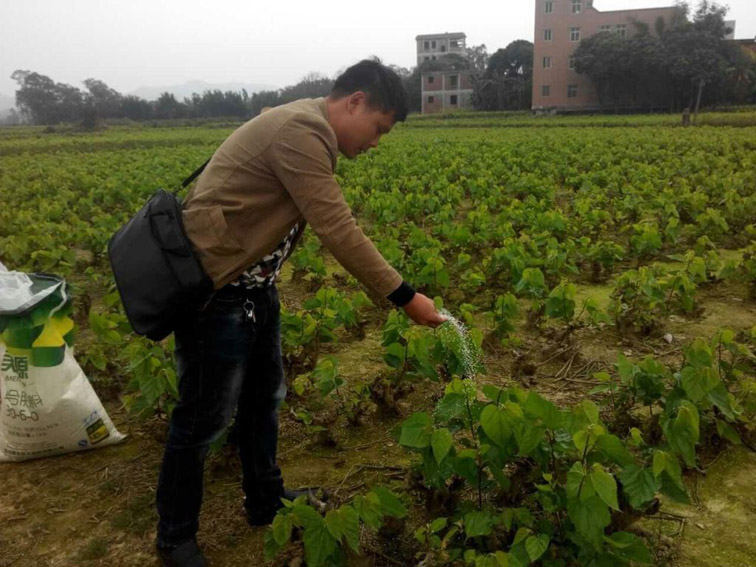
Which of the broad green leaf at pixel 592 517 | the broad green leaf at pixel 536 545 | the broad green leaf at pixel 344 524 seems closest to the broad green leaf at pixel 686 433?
the broad green leaf at pixel 592 517

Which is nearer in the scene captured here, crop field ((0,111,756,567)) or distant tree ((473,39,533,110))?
crop field ((0,111,756,567))

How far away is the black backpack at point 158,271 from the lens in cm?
191

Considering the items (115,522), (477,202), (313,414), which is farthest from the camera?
(477,202)

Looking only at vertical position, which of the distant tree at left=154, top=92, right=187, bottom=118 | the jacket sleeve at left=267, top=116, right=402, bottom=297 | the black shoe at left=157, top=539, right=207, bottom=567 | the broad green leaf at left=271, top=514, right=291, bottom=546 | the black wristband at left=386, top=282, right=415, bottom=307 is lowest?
the black shoe at left=157, top=539, right=207, bottom=567

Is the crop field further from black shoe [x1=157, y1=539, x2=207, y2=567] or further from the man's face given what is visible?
the man's face

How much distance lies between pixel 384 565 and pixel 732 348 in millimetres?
1906

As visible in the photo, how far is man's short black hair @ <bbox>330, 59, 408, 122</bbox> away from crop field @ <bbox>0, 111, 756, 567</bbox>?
104 centimetres

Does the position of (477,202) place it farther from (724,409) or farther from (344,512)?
(344,512)

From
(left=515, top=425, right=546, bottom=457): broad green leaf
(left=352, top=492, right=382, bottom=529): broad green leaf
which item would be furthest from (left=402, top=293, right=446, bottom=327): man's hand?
(left=352, top=492, right=382, bottom=529): broad green leaf

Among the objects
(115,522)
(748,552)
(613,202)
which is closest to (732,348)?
(748,552)

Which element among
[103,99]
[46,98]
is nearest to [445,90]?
[103,99]

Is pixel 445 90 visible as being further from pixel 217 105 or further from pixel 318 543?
pixel 318 543

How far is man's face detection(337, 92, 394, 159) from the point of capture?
2.02 m

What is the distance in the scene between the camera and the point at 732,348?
109 inches
